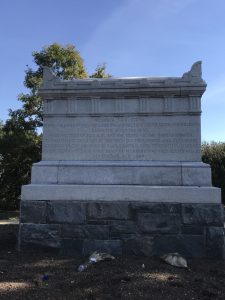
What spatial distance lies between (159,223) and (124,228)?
1.72 ft

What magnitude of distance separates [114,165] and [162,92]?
1433 millimetres

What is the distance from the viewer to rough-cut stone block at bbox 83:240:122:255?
5797mm

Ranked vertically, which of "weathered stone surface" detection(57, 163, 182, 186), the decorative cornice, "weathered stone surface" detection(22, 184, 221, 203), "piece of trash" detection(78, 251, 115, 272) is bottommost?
"piece of trash" detection(78, 251, 115, 272)

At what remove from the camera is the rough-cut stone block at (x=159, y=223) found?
5804 mm

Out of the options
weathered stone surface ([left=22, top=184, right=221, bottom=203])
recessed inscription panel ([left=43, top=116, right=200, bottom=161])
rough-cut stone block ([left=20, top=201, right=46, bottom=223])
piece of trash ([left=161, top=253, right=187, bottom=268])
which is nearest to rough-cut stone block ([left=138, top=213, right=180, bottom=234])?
weathered stone surface ([left=22, top=184, right=221, bottom=203])

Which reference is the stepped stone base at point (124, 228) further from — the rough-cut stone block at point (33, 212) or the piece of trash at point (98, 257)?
the piece of trash at point (98, 257)

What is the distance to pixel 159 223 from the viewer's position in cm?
583

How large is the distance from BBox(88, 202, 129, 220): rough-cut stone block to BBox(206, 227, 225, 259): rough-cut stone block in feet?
4.10

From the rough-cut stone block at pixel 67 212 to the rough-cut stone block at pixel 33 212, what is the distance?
0.09 metres

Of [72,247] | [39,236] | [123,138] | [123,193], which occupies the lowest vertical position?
[72,247]

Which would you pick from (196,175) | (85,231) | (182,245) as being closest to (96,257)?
(85,231)

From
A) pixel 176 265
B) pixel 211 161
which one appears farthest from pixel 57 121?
pixel 211 161

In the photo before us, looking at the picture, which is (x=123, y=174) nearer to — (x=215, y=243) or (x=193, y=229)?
(x=193, y=229)

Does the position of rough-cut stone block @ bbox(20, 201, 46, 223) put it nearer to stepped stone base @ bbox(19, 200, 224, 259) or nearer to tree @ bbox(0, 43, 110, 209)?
stepped stone base @ bbox(19, 200, 224, 259)
